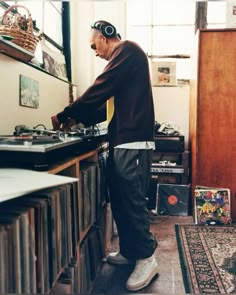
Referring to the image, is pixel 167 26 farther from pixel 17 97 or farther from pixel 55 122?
pixel 55 122

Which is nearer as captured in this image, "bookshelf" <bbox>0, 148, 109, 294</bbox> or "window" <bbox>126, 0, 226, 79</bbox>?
"bookshelf" <bbox>0, 148, 109, 294</bbox>

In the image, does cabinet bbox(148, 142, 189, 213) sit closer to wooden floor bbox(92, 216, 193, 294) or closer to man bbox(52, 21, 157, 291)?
wooden floor bbox(92, 216, 193, 294)

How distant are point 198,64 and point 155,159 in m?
1.08

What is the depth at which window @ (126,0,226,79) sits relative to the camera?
3621 millimetres

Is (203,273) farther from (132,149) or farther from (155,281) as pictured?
(132,149)

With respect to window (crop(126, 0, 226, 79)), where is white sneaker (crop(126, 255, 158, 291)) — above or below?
below

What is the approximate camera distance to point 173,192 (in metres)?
3.14

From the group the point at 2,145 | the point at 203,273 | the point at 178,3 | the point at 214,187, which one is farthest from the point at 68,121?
the point at 178,3

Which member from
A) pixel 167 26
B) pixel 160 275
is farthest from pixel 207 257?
pixel 167 26

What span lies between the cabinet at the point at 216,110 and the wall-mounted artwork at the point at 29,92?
142 cm

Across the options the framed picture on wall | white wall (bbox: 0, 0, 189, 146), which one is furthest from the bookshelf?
the framed picture on wall

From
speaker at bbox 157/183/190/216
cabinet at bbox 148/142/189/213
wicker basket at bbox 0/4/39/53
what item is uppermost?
wicker basket at bbox 0/4/39/53

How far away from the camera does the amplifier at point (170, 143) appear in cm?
320

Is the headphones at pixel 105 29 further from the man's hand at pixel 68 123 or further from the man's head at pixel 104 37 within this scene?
the man's hand at pixel 68 123
